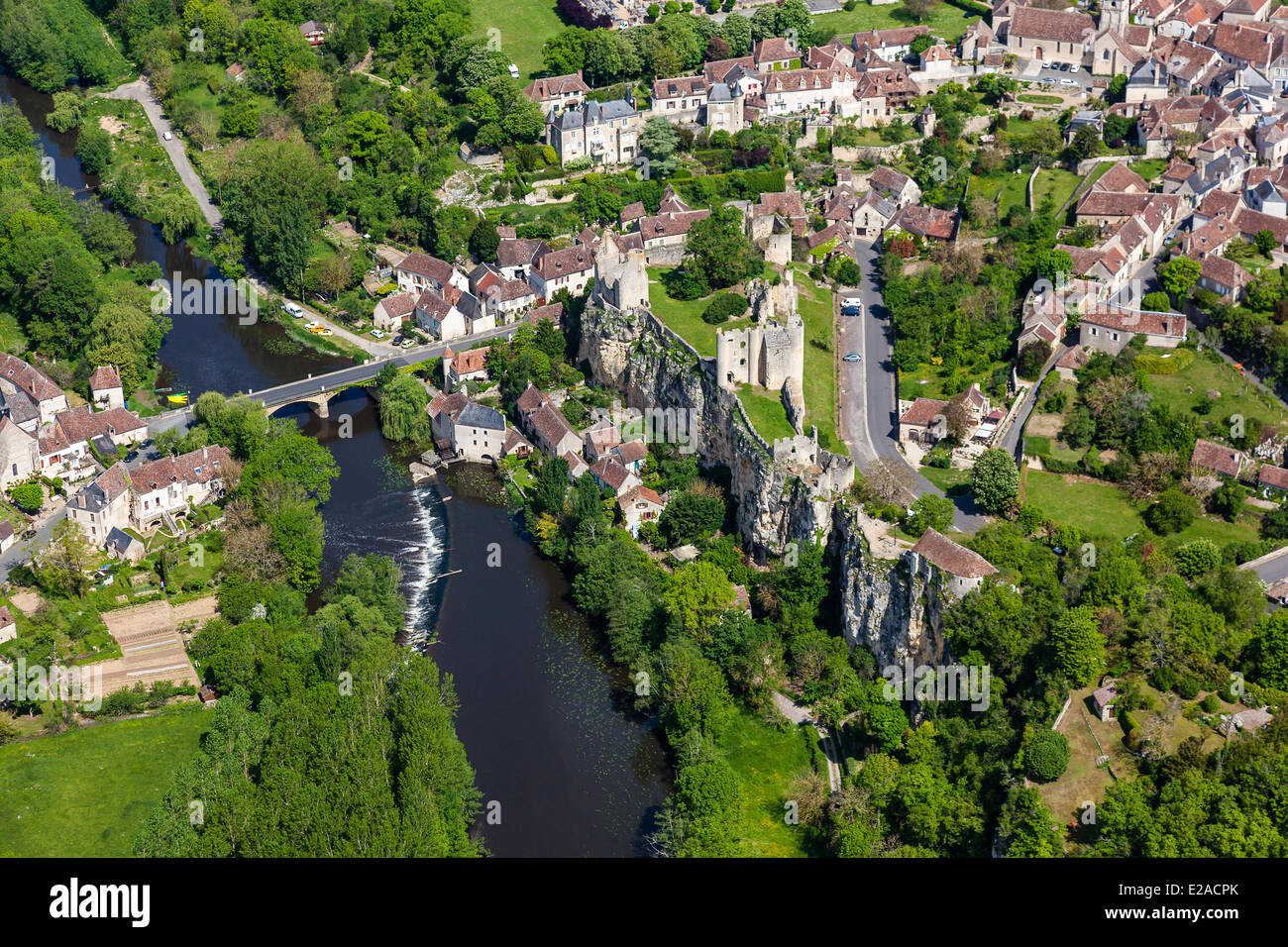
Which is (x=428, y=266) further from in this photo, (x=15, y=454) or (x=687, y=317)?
(x=15, y=454)

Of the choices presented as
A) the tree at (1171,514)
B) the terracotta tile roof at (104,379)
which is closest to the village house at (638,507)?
the tree at (1171,514)

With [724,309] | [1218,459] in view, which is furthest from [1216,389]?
[724,309]

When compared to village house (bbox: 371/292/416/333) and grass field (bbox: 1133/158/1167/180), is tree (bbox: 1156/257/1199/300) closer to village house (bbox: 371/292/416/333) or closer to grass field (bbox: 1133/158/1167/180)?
grass field (bbox: 1133/158/1167/180)

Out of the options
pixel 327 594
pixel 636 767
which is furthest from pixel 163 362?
pixel 636 767

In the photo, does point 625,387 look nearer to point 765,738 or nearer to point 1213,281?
point 765,738

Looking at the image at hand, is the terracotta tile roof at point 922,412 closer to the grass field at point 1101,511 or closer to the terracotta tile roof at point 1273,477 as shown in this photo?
the grass field at point 1101,511

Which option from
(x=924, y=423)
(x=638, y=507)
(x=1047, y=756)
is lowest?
(x=638, y=507)

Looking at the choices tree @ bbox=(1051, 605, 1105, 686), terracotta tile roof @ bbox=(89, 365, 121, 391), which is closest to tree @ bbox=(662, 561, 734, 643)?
tree @ bbox=(1051, 605, 1105, 686)
